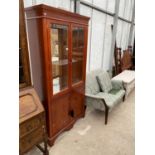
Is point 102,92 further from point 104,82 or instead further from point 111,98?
point 111,98

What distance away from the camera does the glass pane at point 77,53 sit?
238 cm

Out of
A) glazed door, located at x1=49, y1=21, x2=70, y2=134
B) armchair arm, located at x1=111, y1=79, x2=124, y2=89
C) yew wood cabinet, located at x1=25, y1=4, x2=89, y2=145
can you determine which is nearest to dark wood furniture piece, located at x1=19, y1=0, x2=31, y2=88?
yew wood cabinet, located at x1=25, y1=4, x2=89, y2=145

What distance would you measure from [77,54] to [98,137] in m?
1.39

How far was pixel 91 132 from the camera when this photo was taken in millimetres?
2572

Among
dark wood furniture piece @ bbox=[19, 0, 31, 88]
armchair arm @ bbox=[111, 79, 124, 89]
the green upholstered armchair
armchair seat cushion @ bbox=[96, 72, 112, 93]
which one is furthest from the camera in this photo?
armchair arm @ bbox=[111, 79, 124, 89]

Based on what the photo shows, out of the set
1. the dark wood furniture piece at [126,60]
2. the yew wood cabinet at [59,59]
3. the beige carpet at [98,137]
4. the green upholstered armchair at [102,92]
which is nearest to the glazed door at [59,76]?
the yew wood cabinet at [59,59]

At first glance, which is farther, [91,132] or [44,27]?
[91,132]

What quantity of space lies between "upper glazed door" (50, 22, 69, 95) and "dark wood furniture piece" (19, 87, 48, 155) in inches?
17.5

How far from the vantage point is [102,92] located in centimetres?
332

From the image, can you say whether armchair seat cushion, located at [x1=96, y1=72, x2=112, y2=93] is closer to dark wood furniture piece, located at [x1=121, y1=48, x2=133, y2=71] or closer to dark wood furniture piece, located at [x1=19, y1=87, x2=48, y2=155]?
dark wood furniture piece, located at [x1=19, y1=87, x2=48, y2=155]

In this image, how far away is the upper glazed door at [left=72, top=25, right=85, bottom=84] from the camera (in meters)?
2.37
